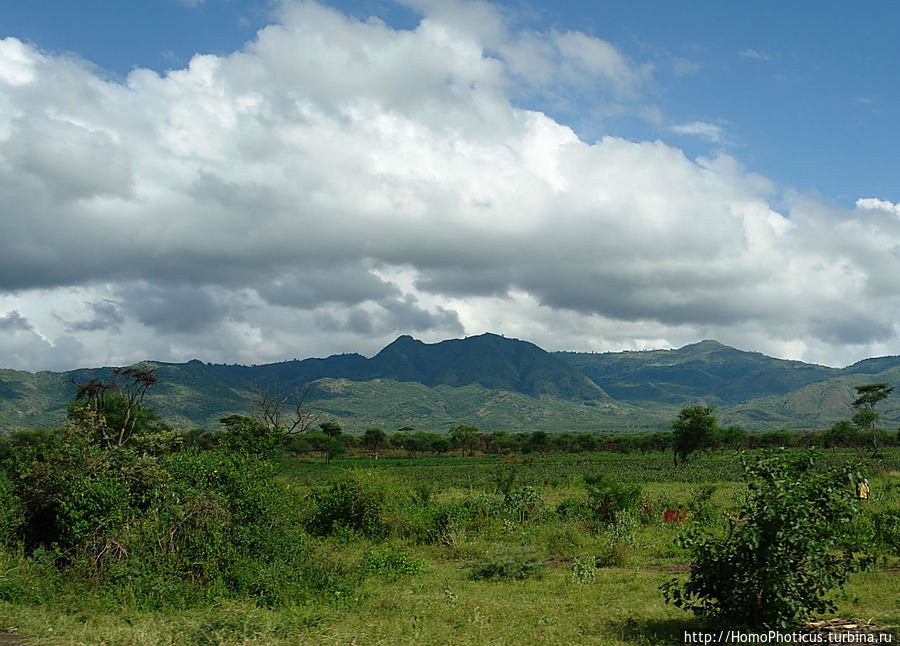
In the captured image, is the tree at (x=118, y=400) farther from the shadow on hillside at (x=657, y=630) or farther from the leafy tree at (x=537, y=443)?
the leafy tree at (x=537, y=443)

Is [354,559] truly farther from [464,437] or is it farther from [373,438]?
[464,437]

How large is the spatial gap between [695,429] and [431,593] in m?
70.7

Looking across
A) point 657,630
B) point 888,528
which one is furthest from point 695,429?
point 657,630

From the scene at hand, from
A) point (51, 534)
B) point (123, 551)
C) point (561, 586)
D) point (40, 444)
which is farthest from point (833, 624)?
point (40, 444)

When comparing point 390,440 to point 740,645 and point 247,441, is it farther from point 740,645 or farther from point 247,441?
point 740,645

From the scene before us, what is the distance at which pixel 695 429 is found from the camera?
7819cm

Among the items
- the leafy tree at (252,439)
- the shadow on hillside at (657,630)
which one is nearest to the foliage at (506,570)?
the shadow on hillside at (657,630)

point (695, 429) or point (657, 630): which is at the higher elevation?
point (657, 630)

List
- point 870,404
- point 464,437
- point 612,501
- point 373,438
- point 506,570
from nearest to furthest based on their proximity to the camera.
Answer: point 506,570, point 612,501, point 870,404, point 373,438, point 464,437

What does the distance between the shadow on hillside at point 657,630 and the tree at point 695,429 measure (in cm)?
6926

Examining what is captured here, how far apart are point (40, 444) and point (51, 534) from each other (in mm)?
2417

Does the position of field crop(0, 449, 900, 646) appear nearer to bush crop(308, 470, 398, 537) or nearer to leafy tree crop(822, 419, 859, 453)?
bush crop(308, 470, 398, 537)

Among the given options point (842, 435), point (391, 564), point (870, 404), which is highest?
point (870, 404)

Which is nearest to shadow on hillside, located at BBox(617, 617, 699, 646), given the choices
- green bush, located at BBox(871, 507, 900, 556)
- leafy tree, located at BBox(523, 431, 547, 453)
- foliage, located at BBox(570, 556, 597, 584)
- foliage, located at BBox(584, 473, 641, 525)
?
foliage, located at BBox(570, 556, 597, 584)
